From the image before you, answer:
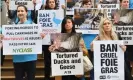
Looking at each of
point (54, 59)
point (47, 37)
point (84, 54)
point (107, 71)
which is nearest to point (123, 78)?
point (107, 71)

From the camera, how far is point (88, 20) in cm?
633

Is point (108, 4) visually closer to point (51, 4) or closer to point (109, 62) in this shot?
point (51, 4)

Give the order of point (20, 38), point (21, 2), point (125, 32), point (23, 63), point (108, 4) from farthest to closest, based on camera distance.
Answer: point (108, 4) < point (21, 2) < point (125, 32) < point (20, 38) < point (23, 63)

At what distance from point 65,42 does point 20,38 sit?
770mm

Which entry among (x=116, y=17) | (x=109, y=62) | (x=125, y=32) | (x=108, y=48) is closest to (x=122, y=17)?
(x=116, y=17)

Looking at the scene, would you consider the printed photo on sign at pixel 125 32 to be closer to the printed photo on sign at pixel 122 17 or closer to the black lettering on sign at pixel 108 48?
the printed photo on sign at pixel 122 17

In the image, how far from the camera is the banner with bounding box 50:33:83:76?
543 centimetres

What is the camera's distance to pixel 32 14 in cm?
632

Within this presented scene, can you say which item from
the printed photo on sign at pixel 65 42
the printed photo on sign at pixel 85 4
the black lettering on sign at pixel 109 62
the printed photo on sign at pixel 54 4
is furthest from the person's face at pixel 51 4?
the black lettering on sign at pixel 109 62

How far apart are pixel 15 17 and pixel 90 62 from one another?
1.44 metres

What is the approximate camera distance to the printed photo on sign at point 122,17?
6.17 meters

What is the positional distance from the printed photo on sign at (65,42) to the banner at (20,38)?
0.42 meters

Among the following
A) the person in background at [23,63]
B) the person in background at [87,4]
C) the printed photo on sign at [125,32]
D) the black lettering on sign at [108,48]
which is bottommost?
the person in background at [23,63]

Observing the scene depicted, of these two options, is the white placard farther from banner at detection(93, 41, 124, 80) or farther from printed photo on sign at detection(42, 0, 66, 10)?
printed photo on sign at detection(42, 0, 66, 10)
